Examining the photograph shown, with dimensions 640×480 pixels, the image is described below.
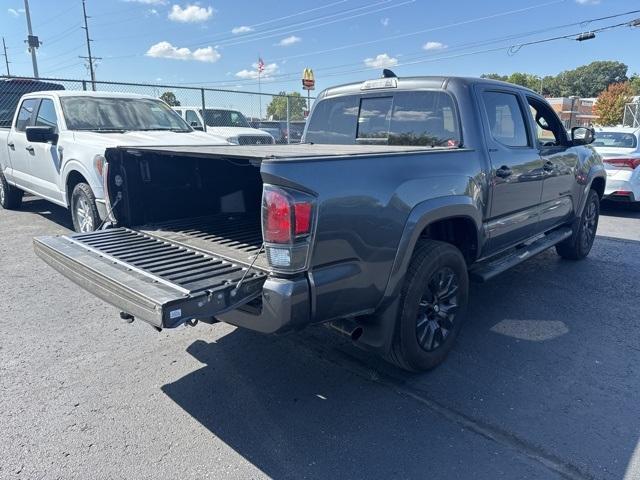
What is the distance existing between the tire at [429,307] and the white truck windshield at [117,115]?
17.3 ft

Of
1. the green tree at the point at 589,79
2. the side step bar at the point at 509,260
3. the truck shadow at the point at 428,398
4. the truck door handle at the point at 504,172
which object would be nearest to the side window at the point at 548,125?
the side step bar at the point at 509,260

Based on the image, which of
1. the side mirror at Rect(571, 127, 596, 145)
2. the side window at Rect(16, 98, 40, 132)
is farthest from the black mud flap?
the side window at Rect(16, 98, 40, 132)

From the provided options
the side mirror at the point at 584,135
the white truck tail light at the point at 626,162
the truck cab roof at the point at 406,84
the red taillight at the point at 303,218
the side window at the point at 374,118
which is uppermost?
the truck cab roof at the point at 406,84

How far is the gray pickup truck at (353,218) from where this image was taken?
2.40 meters

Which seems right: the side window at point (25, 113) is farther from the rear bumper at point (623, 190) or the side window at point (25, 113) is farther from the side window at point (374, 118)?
the rear bumper at point (623, 190)

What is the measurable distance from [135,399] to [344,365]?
144cm

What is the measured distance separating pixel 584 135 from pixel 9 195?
366 inches

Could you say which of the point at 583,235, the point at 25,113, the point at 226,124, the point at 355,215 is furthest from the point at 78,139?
the point at 226,124

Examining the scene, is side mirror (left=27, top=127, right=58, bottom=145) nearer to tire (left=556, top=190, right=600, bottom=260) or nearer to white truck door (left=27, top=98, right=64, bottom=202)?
white truck door (left=27, top=98, right=64, bottom=202)

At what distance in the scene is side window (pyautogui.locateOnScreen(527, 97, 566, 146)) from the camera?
5227 mm

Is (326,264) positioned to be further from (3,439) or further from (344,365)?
(3,439)

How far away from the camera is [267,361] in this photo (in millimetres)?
3549

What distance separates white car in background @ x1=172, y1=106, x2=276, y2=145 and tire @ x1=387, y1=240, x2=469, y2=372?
9.89m

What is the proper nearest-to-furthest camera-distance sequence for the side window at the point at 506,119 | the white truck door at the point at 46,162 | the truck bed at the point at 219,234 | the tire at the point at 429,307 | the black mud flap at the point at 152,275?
the black mud flap at the point at 152,275 → the tire at the point at 429,307 → the truck bed at the point at 219,234 → the side window at the point at 506,119 → the white truck door at the point at 46,162
